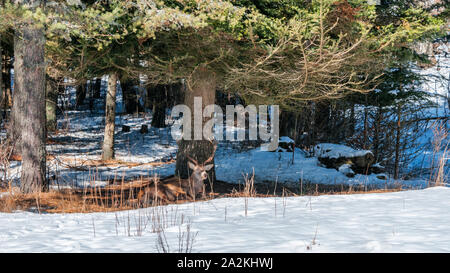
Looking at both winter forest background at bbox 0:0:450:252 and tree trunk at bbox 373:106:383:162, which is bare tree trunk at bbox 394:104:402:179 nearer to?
winter forest background at bbox 0:0:450:252

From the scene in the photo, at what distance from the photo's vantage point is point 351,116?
1694 cm

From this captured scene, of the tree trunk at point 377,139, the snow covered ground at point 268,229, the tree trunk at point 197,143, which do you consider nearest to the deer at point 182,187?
the tree trunk at point 197,143

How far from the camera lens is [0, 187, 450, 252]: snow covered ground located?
4309mm

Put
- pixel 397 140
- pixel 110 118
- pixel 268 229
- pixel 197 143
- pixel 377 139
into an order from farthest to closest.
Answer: pixel 110 118 → pixel 377 139 → pixel 397 140 → pixel 197 143 → pixel 268 229

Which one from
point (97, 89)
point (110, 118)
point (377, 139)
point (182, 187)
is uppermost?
point (97, 89)

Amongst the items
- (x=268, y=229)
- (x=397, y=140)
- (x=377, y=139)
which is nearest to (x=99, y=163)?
(x=377, y=139)

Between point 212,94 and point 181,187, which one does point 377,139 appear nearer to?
point 212,94

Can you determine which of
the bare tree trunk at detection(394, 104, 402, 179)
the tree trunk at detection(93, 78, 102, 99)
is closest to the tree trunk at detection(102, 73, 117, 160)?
the bare tree trunk at detection(394, 104, 402, 179)

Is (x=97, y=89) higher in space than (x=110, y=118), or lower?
higher

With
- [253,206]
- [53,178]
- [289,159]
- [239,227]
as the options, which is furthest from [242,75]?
[289,159]

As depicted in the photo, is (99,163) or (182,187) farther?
(99,163)

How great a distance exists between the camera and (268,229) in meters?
5.16

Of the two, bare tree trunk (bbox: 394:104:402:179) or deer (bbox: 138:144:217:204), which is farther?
bare tree trunk (bbox: 394:104:402:179)

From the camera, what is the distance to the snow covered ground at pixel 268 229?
4309 mm
